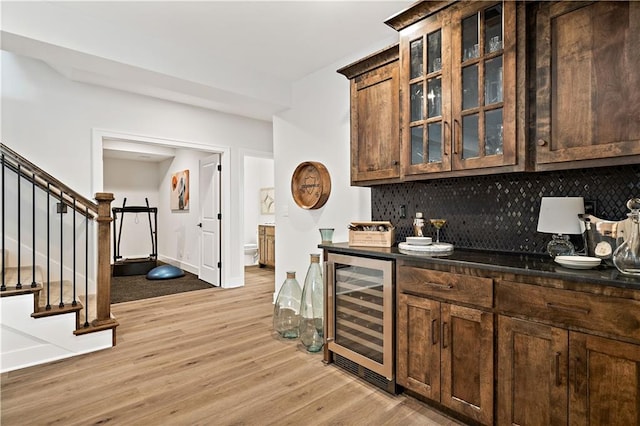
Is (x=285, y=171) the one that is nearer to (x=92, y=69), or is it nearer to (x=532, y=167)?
(x=92, y=69)

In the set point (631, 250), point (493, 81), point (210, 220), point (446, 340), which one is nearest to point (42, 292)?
point (210, 220)

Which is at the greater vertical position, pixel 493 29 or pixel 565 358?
pixel 493 29

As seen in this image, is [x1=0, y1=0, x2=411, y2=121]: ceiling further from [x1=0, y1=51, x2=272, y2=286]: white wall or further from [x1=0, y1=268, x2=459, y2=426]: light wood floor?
[x1=0, y1=268, x2=459, y2=426]: light wood floor

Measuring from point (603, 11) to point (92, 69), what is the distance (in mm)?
3602

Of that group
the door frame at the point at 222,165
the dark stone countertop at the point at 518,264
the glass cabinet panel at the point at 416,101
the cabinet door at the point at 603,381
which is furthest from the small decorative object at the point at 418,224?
the door frame at the point at 222,165

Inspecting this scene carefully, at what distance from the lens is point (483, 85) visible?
194 centimetres

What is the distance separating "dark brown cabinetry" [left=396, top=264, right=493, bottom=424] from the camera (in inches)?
67.9

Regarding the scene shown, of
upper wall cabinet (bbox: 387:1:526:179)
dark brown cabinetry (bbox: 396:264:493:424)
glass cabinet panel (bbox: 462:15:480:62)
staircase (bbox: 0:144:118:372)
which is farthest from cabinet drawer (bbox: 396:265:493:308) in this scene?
staircase (bbox: 0:144:118:372)

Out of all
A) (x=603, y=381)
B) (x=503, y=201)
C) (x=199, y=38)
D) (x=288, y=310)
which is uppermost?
(x=199, y=38)

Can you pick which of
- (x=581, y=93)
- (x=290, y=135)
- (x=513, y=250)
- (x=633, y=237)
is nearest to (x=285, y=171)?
(x=290, y=135)

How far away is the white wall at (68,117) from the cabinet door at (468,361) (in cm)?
413

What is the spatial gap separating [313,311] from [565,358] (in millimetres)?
1946

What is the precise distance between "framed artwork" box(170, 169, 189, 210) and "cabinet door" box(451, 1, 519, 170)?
558cm

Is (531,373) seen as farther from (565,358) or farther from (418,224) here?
(418,224)
